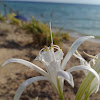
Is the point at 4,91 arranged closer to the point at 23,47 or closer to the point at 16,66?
the point at 16,66

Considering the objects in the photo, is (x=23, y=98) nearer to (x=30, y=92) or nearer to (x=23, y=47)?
(x=30, y=92)

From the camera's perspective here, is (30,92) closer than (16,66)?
Yes

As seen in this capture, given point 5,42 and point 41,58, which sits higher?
point 41,58

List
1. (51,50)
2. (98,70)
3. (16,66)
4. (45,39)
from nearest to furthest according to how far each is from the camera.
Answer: (98,70) < (51,50) < (16,66) < (45,39)

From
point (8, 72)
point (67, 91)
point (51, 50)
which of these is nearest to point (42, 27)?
point (8, 72)

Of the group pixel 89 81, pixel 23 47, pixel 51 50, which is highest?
pixel 51 50

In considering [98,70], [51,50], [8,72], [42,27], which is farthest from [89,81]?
[42,27]

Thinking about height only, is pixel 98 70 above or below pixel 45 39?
above

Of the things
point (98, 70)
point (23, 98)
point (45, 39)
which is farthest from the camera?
point (45, 39)

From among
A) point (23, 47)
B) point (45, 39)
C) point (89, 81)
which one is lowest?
point (23, 47)
